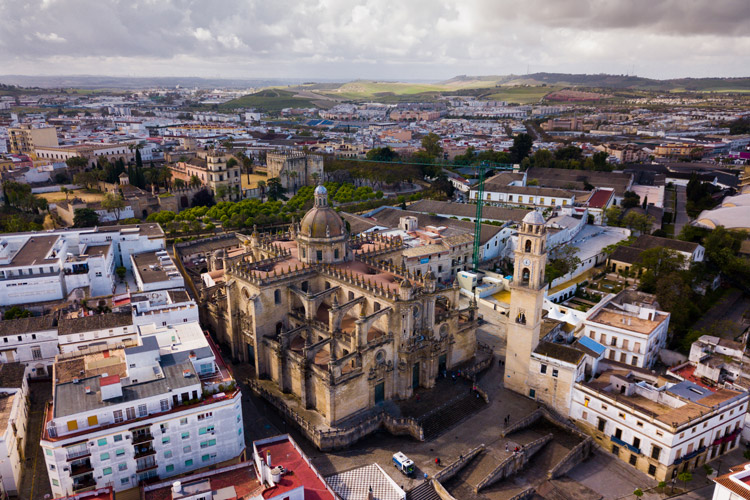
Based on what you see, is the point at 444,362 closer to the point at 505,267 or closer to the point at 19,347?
the point at 505,267

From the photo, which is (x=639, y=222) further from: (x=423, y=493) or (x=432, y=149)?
(x=432, y=149)

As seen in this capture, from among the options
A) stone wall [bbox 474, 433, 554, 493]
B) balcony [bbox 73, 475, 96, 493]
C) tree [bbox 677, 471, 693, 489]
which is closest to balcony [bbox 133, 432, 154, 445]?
balcony [bbox 73, 475, 96, 493]

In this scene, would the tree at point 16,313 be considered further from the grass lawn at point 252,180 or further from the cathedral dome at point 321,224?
the grass lawn at point 252,180

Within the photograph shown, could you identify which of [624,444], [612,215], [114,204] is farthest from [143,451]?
[612,215]

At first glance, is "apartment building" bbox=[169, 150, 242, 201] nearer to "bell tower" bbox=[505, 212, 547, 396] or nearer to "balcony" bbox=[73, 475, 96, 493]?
"bell tower" bbox=[505, 212, 547, 396]

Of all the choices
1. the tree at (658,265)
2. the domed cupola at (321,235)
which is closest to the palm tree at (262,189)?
the domed cupola at (321,235)

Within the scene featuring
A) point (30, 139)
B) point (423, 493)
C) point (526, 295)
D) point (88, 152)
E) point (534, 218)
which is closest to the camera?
point (423, 493)
